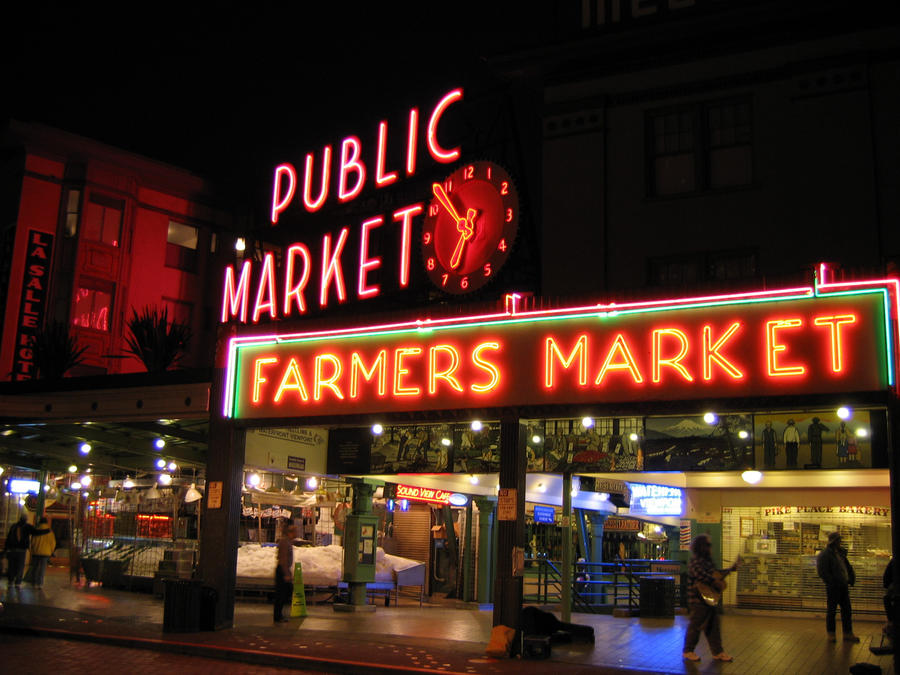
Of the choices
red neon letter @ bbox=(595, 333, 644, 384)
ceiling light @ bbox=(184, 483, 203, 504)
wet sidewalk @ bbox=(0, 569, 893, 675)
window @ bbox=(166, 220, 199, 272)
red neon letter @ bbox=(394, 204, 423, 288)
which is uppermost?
window @ bbox=(166, 220, 199, 272)

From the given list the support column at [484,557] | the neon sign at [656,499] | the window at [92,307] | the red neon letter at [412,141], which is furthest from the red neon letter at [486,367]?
the window at [92,307]

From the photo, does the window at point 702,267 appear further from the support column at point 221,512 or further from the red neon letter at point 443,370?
the support column at point 221,512

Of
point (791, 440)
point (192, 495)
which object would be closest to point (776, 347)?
point (791, 440)

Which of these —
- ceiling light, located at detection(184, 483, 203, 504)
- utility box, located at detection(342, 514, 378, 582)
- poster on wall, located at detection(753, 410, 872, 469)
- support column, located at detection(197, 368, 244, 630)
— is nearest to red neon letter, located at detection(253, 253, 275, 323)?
support column, located at detection(197, 368, 244, 630)

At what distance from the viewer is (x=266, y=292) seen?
21.4 meters

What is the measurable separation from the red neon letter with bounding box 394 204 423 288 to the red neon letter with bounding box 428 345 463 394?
3.37m

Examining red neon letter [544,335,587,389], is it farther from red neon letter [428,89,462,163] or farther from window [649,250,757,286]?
red neon letter [428,89,462,163]

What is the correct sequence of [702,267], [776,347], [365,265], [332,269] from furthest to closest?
1. [332,269]
2. [365,265]
3. [702,267]
4. [776,347]

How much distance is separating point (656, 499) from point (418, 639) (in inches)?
372

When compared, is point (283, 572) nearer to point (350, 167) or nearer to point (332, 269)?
point (332, 269)

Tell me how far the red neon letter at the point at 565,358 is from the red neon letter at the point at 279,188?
9846 mm

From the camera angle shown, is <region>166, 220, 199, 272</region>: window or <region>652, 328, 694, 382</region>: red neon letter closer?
<region>652, 328, 694, 382</region>: red neon letter

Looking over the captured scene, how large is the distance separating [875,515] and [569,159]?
11060 mm

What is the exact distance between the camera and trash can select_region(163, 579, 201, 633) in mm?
16766
